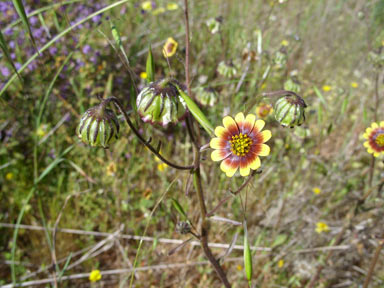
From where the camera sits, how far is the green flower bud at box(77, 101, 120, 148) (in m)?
0.99

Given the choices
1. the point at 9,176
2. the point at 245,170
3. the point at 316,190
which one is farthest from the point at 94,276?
the point at 316,190

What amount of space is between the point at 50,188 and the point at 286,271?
Answer: 1862mm

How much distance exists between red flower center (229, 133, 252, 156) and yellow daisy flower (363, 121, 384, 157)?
88 cm

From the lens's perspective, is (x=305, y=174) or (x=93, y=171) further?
(x=305, y=174)

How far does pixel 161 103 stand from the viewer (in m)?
0.96

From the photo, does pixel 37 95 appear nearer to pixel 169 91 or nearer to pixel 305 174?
pixel 169 91

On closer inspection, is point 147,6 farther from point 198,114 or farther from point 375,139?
point 198,114

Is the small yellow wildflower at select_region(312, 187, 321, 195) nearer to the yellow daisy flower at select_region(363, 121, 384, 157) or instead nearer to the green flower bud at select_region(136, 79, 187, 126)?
the yellow daisy flower at select_region(363, 121, 384, 157)

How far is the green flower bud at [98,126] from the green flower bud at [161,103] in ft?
0.34

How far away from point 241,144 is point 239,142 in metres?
0.01

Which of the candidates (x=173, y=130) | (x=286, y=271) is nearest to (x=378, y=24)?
(x=173, y=130)

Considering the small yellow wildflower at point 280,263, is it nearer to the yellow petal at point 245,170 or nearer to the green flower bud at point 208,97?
the green flower bud at point 208,97

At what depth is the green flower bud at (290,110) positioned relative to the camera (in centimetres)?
105

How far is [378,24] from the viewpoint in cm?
448
